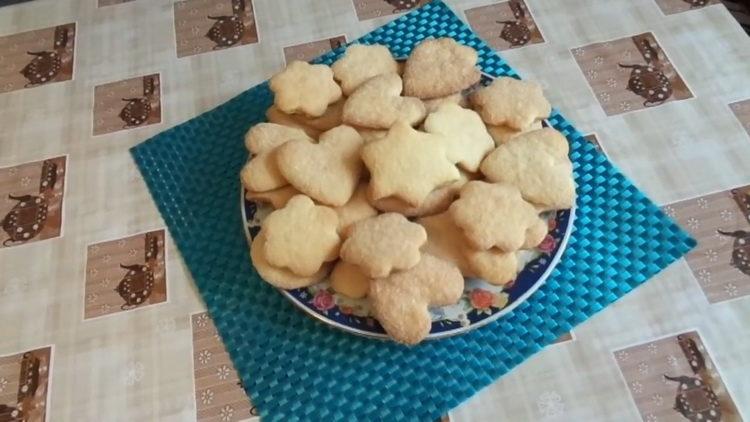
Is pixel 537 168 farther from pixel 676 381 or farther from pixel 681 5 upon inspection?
pixel 681 5

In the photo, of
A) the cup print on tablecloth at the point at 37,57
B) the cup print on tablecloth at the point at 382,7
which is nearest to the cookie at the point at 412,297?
the cup print on tablecloth at the point at 382,7

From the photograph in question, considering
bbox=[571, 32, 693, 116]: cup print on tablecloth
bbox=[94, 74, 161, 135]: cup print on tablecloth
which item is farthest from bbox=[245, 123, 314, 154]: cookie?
bbox=[571, 32, 693, 116]: cup print on tablecloth

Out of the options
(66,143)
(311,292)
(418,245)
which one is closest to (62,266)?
(66,143)

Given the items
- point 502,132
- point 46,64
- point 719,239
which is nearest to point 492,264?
point 502,132

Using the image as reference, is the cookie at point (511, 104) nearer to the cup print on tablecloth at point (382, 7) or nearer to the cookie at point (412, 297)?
the cookie at point (412, 297)

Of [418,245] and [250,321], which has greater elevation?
[418,245]

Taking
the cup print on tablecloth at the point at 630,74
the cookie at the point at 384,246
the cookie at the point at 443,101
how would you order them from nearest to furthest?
1. the cookie at the point at 384,246
2. the cookie at the point at 443,101
3. the cup print on tablecloth at the point at 630,74

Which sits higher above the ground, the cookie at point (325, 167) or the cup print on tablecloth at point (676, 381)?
the cookie at point (325, 167)

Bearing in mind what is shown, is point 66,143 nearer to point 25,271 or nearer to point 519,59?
point 25,271

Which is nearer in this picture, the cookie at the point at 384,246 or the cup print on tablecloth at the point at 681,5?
the cookie at the point at 384,246
